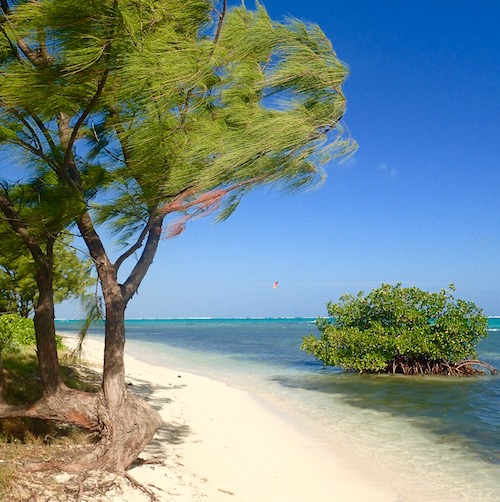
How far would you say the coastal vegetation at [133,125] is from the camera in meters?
4.04

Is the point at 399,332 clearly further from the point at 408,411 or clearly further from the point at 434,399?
the point at 408,411

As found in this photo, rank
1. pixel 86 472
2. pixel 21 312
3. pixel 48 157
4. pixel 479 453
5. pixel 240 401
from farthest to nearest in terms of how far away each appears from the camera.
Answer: pixel 21 312, pixel 240 401, pixel 479 453, pixel 48 157, pixel 86 472

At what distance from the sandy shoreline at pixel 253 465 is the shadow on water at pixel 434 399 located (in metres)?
2.49

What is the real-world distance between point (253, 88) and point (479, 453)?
729cm

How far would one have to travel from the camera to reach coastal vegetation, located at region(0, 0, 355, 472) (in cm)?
404

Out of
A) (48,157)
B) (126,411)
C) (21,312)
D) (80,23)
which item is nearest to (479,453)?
(126,411)

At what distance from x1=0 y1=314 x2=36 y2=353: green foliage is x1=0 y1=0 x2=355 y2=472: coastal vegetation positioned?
5.10 m

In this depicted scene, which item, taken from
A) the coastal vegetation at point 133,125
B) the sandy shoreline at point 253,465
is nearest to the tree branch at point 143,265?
the coastal vegetation at point 133,125

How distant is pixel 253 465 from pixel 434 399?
8.42 metres

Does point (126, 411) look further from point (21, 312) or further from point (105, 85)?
point (21, 312)

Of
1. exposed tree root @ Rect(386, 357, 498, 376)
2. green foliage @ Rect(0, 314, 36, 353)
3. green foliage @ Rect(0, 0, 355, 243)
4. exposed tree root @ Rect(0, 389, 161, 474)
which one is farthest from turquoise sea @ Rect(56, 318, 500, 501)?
green foliage @ Rect(0, 314, 36, 353)

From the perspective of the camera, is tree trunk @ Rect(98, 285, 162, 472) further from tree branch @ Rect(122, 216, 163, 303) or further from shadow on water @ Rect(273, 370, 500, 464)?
shadow on water @ Rect(273, 370, 500, 464)

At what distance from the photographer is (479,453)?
28.8ft

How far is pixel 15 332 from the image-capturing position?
11.9 meters
